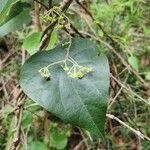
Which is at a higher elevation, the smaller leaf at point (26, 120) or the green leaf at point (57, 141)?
the smaller leaf at point (26, 120)

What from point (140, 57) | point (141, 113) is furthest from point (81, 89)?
point (140, 57)

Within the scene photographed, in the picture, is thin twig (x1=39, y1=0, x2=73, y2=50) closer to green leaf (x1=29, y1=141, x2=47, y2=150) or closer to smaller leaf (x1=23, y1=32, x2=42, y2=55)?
smaller leaf (x1=23, y1=32, x2=42, y2=55)

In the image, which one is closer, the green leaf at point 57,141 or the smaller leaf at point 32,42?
the smaller leaf at point 32,42

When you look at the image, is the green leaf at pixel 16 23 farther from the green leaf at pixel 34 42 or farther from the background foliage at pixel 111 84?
the background foliage at pixel 111 84

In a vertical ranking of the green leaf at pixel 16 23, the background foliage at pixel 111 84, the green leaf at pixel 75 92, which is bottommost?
the background foliage at pixel 111 84

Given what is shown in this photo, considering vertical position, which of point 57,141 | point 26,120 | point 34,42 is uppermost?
point 34,42

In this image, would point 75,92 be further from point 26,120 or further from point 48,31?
point 26,120

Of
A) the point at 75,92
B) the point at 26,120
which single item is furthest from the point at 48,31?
the point at 26,120

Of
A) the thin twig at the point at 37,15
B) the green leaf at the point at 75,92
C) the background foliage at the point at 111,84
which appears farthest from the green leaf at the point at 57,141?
the green leaf at the point at 75,92

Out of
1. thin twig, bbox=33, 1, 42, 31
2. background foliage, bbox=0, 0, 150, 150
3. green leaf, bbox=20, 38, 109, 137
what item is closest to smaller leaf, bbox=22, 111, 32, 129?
background foliage, bbox=0, 0, 150, 150

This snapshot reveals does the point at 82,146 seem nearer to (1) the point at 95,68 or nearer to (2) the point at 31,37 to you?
(2) the point at 31,37
